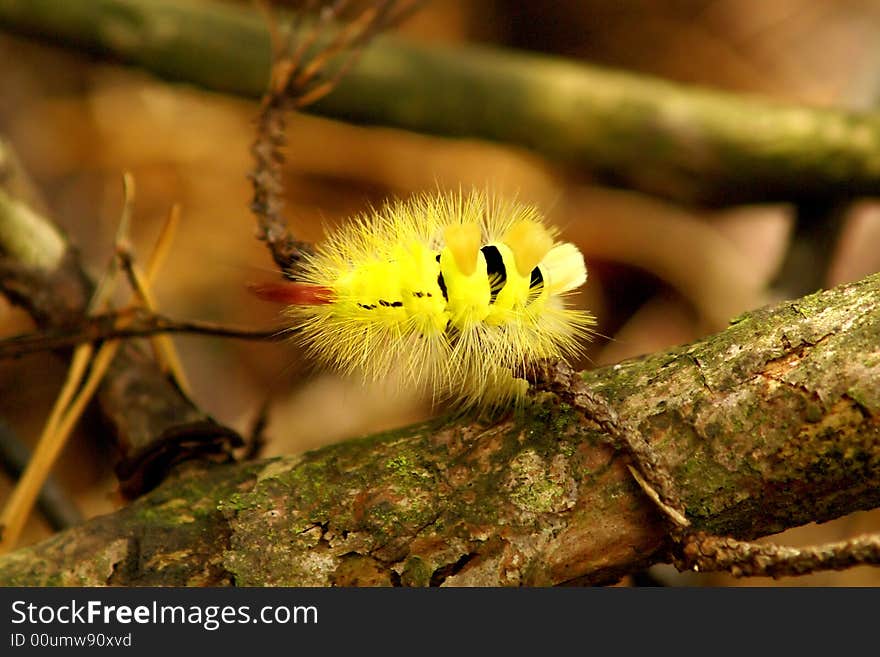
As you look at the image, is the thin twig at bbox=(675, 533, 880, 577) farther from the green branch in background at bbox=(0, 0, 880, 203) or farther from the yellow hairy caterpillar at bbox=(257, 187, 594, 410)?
the green branch in background at bbox=(0, 0, 880, 203)

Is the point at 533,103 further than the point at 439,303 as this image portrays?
Yes

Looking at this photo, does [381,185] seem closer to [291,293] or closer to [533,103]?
[533,103]

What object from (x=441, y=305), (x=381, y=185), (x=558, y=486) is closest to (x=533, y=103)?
(x=381, y=185)

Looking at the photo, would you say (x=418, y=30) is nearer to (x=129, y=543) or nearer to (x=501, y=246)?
(x=501, y=246)

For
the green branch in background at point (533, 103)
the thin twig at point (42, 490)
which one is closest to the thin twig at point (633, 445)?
the thin twig at point (42, 490)

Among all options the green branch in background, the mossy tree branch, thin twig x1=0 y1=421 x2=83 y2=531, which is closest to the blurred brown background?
the green branch in background
